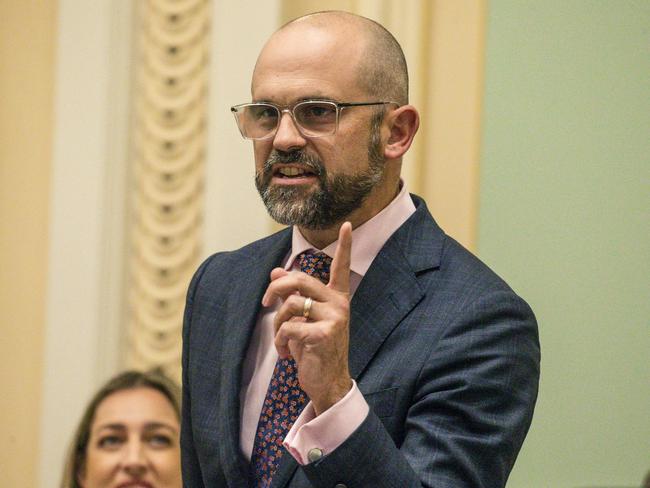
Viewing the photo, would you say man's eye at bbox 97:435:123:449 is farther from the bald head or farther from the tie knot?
the bald head

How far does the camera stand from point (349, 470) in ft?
5.70

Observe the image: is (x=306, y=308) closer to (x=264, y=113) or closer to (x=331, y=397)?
(x=331, y=397)

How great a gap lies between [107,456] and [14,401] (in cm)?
65

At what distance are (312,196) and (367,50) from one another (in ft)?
0.96

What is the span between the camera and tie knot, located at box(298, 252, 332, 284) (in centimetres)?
206

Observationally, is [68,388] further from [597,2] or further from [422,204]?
[597,2]

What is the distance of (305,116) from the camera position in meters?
1.99

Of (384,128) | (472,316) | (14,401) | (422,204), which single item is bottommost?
(14,401)

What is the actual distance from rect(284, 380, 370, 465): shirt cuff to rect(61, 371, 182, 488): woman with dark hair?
1.19m

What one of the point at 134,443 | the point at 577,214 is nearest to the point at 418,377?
the point at 577,214

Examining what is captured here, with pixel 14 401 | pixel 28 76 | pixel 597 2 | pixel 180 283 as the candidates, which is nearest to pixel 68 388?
pixel 14 401

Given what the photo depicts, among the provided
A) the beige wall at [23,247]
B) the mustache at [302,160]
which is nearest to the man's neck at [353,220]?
the mustache at [302,160]

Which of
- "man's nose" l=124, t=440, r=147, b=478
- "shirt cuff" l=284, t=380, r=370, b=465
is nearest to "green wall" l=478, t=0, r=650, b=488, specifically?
"man's nose" l=124, t=440, r=147, b=478

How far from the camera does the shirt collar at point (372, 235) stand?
6.72 feet
